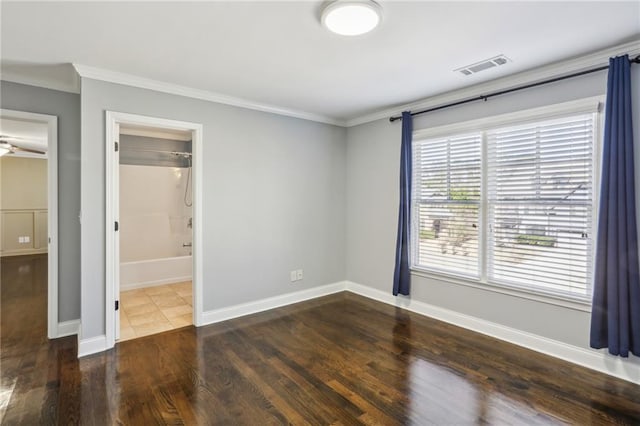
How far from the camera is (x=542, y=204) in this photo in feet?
9.59

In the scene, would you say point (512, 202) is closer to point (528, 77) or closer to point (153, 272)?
point (528, 77)

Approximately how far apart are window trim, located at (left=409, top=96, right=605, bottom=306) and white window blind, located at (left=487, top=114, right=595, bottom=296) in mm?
42

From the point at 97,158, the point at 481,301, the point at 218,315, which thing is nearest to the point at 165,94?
the point at 97,158

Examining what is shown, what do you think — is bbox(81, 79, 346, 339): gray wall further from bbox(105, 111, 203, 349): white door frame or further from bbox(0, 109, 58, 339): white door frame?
bbox(0, 109, 58, 339): white door frame

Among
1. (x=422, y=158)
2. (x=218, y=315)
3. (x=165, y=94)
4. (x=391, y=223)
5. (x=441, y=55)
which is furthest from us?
(x=391, y=223)

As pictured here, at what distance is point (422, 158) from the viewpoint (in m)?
3.92

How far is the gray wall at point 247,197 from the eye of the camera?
9.60 feet

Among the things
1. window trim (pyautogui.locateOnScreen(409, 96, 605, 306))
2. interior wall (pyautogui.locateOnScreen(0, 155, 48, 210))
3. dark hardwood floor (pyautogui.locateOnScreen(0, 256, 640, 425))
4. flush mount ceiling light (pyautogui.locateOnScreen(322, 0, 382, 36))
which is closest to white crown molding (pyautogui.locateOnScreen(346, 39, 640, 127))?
window trim (pyautogui.locateOnScreen(409, 96, 605, 306))

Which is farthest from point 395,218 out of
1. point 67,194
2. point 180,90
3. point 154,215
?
point 154,215

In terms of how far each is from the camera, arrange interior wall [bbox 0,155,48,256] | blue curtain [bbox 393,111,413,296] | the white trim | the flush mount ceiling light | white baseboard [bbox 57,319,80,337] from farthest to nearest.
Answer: interior wall [bbox 0,155,48,256] → blue curtain [bbox 393,111,413,296] → the white trim → white baseboard [bbox 57,319,80,337] → the flush mount ceiling light

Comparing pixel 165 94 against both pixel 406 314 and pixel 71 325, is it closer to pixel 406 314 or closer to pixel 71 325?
pixel 71 325

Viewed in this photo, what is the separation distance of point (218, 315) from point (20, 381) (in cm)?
166

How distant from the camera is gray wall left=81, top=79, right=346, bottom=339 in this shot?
293 centimetres

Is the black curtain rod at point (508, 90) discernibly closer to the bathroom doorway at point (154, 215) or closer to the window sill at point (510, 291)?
the window sill at point (510, 291)
